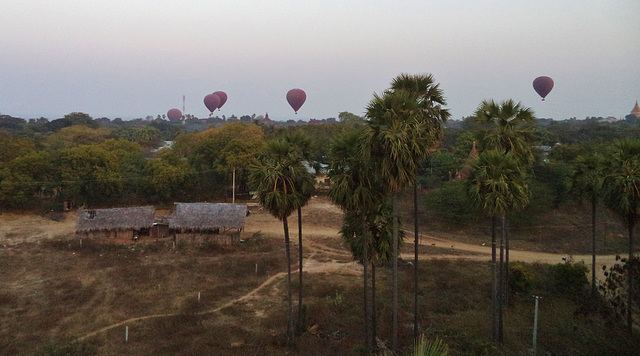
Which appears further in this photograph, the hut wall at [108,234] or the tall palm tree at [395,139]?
the hut wall at [108,234]

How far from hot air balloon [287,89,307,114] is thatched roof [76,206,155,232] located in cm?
5984

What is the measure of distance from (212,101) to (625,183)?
118 m

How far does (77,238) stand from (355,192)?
81.9 feet

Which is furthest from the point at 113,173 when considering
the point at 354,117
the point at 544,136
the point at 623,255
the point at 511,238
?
the point at 544,136

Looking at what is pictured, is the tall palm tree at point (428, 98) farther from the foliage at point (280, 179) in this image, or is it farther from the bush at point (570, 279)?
the bush at point (570, 279)

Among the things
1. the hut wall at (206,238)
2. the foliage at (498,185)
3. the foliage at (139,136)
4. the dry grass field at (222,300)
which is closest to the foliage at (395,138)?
the foliage at (498,185)

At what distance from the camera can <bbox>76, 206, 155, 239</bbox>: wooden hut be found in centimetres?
2847

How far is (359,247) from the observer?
47.5 feet

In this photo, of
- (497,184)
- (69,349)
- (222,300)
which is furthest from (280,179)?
(69,349)

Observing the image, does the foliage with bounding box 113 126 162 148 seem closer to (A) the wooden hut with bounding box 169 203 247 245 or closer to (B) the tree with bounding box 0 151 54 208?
(B) the tree with bounding box 0 151 54 208

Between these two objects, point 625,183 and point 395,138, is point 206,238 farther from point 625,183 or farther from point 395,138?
point 625,183

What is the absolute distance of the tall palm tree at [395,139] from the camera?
11.5 meters

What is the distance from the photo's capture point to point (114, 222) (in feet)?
94.7

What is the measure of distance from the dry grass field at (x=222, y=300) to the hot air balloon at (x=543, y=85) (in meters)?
51.9
